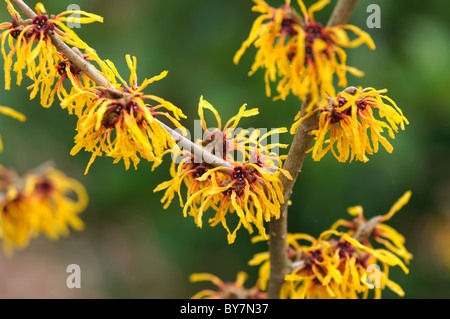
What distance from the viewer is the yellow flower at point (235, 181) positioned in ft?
2.80

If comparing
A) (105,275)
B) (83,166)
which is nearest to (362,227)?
(83,166)

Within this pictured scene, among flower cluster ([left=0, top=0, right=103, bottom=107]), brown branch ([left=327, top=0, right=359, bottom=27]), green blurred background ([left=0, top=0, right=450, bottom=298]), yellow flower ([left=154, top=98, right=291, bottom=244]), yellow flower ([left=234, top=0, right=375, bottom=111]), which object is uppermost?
green blurred background ([left=0, top=0, right=450, bottom=298])

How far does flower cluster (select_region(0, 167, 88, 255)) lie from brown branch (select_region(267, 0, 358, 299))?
1.33 feet

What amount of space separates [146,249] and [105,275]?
0.37 meters

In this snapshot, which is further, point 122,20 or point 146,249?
point 146,249

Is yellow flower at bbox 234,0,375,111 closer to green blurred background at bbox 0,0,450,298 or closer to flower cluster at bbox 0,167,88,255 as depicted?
flower cluster at bbox 0,167,88,255

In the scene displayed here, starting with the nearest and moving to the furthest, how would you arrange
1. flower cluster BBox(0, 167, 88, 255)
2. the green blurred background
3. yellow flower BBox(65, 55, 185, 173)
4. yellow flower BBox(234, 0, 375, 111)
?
yellow flower BBox(234, 0, 375, 111), yellow flower BBox(65, 55, 185, 173), flower cluster BBox(0, 167, 88, 255), the green blurred background

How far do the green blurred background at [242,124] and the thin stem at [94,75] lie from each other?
1397mm

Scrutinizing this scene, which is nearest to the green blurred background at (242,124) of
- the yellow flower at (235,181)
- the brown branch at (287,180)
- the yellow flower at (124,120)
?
the brown branch at (287,180)

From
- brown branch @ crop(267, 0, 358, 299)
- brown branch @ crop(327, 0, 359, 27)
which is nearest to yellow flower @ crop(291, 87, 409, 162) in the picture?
brown branch @ crop(267, 0, 358, 299)

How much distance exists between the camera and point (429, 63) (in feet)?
7.46

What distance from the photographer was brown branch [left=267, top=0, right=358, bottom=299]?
712mm

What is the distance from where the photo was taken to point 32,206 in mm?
941

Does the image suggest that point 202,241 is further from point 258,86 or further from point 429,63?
point 429,63
